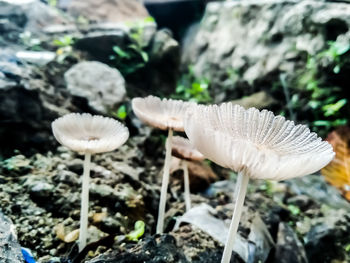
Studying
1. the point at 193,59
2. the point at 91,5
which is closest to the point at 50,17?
the point at 91,5

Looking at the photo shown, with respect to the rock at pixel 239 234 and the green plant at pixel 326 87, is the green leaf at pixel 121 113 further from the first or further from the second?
the green plant at pixel 326 87

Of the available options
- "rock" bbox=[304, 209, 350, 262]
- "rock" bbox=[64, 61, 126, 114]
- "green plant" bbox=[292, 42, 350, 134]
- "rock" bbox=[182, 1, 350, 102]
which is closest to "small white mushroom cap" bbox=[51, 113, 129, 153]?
"rock" bbox=[64, 61, 126, 114]

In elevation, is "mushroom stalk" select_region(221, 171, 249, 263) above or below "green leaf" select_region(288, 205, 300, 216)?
below

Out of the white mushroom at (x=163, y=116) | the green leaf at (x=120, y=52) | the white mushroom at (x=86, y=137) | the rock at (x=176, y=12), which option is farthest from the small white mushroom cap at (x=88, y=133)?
the rock at (x=176, y=12)

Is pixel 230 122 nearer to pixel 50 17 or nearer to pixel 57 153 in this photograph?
pixel 57 153

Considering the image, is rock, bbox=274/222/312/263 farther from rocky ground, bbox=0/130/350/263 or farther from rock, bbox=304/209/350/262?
rock, bbox=304/209/350/262

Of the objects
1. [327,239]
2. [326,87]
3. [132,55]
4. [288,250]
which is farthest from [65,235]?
[326,87]

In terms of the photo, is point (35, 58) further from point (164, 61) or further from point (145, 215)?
point (145, 215)
